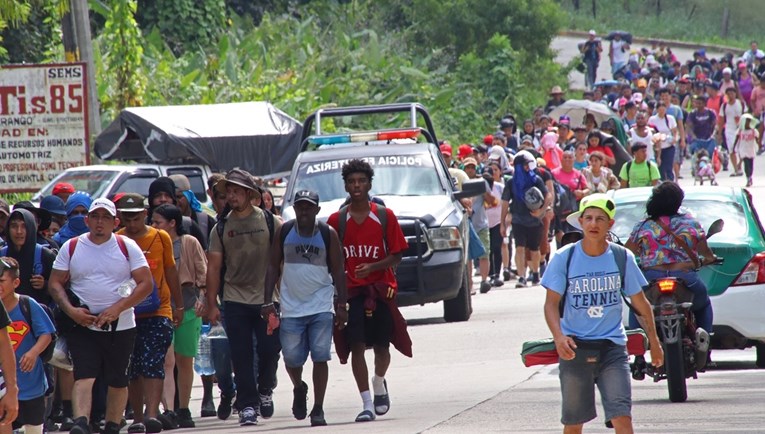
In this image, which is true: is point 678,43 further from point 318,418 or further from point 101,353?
point 101,353

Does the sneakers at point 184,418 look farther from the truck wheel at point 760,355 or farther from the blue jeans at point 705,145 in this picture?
the blue jeans at point 705,145

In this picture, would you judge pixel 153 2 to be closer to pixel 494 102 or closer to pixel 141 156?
pixel 494 102

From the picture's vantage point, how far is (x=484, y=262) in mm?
21203

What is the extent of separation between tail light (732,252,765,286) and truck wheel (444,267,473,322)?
5.23m

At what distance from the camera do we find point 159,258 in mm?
11352

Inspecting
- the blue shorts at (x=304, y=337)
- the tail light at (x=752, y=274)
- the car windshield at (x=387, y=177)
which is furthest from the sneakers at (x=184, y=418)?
the car windshield at (x=387, y=177)

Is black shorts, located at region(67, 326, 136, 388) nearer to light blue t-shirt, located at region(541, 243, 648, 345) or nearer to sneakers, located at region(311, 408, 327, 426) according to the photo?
sneakers, located at region(311, 408, 327, 426)

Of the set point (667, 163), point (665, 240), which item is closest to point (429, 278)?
point (665, 240)

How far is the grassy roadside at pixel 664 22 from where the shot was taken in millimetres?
63938

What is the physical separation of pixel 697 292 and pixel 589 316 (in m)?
3.06

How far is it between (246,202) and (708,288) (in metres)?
3.68

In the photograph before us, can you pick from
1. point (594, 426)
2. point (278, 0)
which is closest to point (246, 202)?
point (594, 426)

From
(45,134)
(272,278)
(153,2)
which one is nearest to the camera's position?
(272,278)

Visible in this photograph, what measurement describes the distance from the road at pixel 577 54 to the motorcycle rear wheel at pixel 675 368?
4291cm
